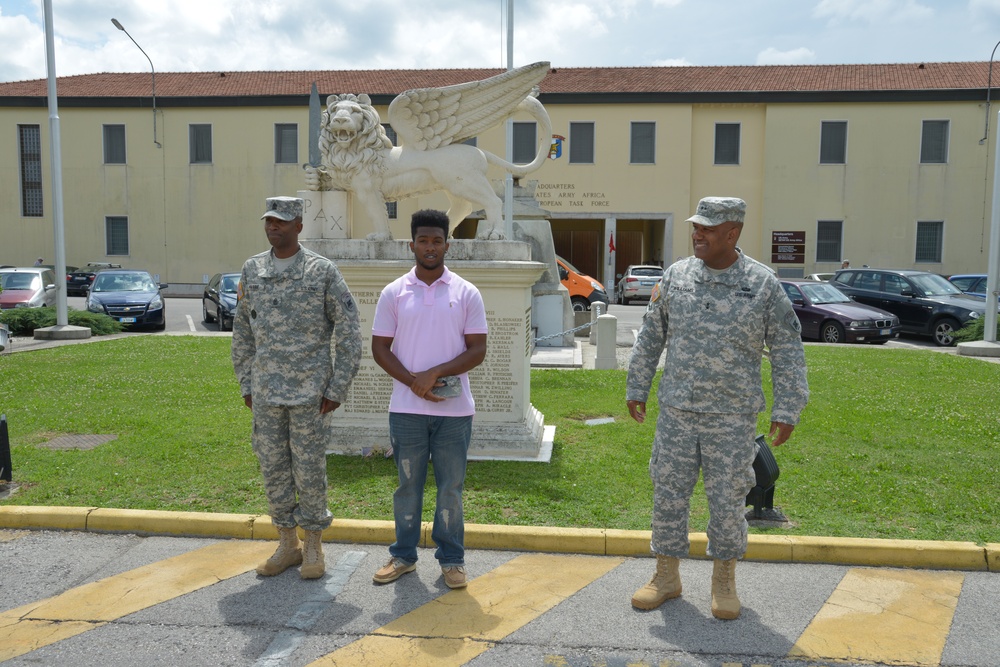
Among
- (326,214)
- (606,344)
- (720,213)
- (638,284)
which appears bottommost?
(606,344)

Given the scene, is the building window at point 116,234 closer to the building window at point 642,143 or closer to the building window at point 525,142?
the building window at point 525,142

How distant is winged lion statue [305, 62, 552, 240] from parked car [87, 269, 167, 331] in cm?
1293

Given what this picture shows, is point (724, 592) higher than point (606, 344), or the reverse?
point (606, 344)

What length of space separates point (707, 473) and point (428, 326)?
1520mm

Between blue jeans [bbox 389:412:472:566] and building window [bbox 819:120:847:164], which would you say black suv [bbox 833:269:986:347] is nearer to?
building window [bbox 819:120:847:164]

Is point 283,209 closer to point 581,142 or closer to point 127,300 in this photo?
point 127,300

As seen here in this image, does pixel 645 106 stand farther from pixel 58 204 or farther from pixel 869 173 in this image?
pixel 58 204

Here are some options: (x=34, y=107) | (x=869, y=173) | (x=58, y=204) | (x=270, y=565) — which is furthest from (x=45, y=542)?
(x=34, y=107)

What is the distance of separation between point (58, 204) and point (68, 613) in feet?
46.3

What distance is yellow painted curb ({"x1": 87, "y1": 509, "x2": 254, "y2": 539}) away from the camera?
515cm

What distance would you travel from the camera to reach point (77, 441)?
732cm

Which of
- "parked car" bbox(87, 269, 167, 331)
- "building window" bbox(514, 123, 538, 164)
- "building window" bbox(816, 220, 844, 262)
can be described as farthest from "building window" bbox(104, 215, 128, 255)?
"building window" bbox(816, 220, 844, 262)

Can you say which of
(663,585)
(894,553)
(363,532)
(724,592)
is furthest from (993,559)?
(363,532)

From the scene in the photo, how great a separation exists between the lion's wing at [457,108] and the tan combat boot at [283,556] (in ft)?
11.9
